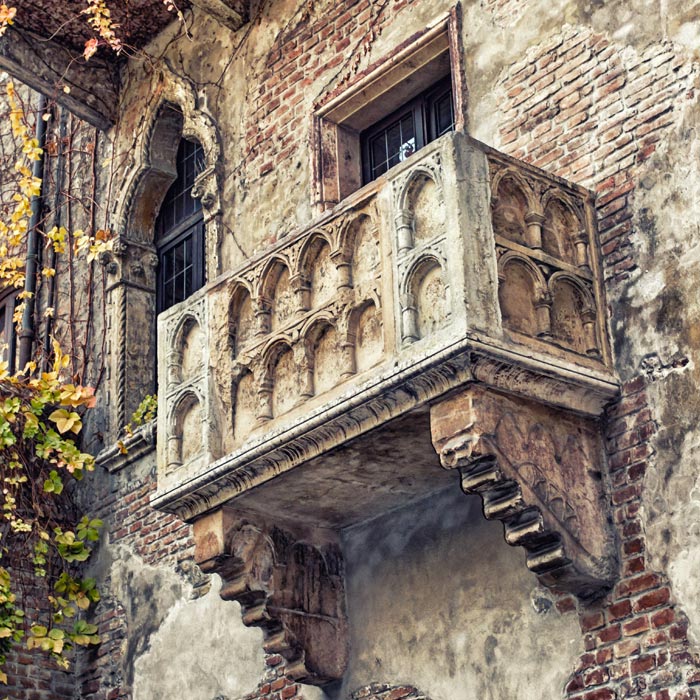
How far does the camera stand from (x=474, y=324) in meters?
6.86

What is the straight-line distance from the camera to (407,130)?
384 inches

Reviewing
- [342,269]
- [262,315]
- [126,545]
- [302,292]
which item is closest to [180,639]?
[126,545]

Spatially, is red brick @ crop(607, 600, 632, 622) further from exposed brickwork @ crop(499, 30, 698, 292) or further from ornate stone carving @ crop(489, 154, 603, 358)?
exposed brickwork @ crop(499, 30, 698, 292)

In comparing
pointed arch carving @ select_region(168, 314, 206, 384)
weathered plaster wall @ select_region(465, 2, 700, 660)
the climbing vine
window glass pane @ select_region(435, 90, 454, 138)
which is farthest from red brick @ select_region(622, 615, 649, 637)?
the climbing vine

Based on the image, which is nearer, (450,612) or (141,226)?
(450,612)

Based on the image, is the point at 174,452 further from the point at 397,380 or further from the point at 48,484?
the point at 48,484

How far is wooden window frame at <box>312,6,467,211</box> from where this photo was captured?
366 inches

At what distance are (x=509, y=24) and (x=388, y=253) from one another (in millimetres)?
2131

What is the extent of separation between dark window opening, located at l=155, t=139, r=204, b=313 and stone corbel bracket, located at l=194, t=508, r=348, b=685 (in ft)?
10.9

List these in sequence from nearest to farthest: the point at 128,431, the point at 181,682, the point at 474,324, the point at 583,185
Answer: the point at 474,324 < the point at 583,185 < the point at 181,682 < the point at 128,431

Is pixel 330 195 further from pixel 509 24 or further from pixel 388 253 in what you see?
pixel 388 253

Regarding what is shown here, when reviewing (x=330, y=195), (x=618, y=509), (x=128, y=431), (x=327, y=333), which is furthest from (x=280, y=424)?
(x=128, y=431)

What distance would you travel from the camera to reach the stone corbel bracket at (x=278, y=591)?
8258 millimetres

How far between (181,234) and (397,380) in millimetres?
4893
